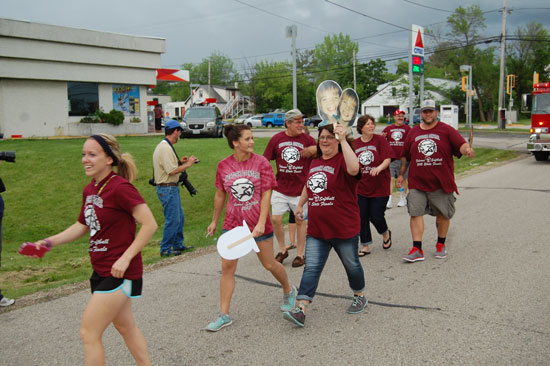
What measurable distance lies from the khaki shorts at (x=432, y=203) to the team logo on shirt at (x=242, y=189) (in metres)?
2.86

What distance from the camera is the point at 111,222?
10.6 feet

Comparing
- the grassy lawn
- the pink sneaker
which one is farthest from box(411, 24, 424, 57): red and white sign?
the pink sneaker

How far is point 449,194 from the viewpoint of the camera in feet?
21.2

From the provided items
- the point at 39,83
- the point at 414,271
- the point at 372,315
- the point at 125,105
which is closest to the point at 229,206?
the point at 372,315

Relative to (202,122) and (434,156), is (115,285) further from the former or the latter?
(202,122)

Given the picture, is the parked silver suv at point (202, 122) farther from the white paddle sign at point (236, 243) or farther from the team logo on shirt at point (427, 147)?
the white paddle sign at point (236, 243)

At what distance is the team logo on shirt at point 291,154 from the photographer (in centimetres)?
646

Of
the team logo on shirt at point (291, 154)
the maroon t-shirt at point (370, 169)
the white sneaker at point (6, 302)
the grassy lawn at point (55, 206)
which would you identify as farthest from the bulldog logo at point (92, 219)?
the maroon t-shirt at point (370, 169)

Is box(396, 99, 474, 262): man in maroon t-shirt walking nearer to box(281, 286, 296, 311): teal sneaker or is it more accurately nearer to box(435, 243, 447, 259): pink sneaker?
box(435, 243, 447, 259): pink sneaker

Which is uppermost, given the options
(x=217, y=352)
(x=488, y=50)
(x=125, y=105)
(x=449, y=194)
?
(x=488, y=50)

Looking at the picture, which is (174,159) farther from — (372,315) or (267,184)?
(372,315)

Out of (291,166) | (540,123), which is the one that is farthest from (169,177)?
(540,123)

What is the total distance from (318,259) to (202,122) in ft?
71.0

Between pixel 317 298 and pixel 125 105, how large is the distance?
25373 millimetres
